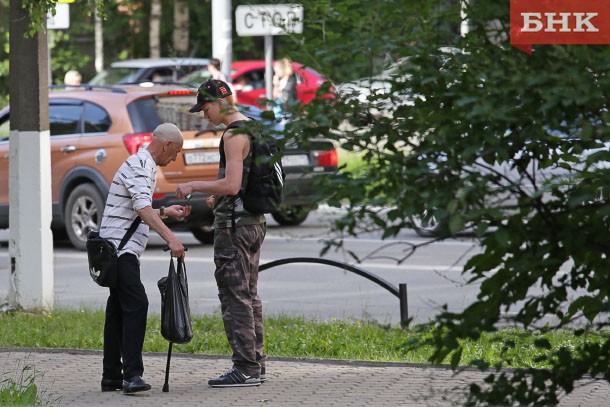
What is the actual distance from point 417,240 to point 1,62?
30.8 meters

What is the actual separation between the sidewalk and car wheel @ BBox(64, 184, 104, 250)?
6957mm

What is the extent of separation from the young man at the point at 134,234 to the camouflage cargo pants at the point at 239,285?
0.82 feet

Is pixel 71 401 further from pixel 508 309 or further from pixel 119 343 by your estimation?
pixel 508 309

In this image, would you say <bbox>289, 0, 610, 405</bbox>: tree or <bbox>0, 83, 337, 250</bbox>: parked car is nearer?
<bbox>289, 0, 610, 405</bbox>: tree

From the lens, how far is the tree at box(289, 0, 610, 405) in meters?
4.20

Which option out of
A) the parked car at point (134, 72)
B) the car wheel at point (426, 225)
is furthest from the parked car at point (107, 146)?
the parked car at point (134, 72)

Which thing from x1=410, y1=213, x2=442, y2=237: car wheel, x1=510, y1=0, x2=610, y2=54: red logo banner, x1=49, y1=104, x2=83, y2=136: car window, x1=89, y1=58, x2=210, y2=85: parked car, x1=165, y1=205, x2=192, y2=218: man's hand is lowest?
x1=165, y1=205, x2=192, y2=218: man's hand

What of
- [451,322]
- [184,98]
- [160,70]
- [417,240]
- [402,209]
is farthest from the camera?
[160,70]

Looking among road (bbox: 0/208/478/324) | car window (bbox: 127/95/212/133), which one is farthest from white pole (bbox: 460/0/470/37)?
car window (bbox: 127/95/212/133)

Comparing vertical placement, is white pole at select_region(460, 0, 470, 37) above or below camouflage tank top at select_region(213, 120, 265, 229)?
above

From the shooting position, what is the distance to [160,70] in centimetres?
3284

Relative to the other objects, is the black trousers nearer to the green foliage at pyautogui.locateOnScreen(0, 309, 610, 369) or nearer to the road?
the green foliage at pyautogui.locateOnScreen(0, 309, 610, 369)

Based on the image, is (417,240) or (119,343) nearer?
(417,240)

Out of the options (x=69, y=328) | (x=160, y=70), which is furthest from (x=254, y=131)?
(x=160, y=70)
